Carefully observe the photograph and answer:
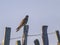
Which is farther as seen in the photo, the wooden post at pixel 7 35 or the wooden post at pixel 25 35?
the wooden post at pixel 25 35

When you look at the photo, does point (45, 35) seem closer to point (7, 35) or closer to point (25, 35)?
point (25, 35)

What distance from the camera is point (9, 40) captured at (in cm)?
616

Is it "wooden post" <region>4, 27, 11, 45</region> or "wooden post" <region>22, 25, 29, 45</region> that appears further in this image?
"wooden post" <region>22, 25, 29, 45</region>

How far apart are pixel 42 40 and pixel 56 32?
61 cm

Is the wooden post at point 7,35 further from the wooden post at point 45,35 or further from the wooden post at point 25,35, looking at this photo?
the wooden post at point 45,35

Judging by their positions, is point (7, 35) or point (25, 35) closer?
point (7, 35)

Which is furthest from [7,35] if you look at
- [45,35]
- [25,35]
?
[45,35]

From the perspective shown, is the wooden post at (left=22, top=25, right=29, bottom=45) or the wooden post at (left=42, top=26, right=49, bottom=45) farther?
the wooden post at (left=22, top=25, right=29, bottom=45)

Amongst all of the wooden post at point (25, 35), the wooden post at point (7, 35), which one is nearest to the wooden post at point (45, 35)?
the wooden post at point (25, 35)

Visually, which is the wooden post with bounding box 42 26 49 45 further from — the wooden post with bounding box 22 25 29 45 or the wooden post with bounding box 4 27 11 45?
the wooden post with bounding box 4 27 11 45

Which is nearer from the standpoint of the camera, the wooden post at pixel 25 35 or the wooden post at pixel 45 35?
the wooden post at pixel 45 35

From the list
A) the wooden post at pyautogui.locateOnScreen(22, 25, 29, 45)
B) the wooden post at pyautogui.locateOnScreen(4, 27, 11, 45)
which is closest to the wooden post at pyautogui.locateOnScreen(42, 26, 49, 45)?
the wooden post at pyautogui.locateOnScreen(22, 25, 29, 45)

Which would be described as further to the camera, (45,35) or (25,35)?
(25,35)

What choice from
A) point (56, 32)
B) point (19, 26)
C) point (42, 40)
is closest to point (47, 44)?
point (42, 40)
